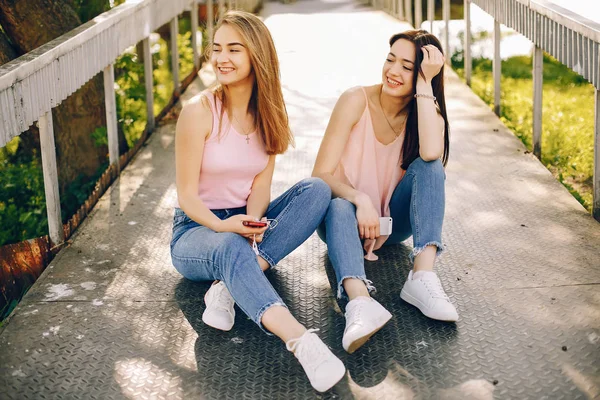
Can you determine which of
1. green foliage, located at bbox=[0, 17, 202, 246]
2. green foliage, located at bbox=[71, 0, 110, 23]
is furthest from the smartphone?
green foliage, located at bbox=[71, 0, 110, 23]

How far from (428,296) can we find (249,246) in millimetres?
701

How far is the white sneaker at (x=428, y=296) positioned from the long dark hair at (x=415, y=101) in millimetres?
588

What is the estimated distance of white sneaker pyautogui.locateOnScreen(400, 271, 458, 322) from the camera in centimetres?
304

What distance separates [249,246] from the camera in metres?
2.98

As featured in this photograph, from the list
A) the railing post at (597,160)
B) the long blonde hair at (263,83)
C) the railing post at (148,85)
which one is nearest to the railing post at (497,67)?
the railing post at (597,160)


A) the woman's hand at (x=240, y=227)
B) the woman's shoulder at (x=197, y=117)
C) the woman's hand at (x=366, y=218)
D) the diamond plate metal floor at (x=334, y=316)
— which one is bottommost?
the diamond plate metal floor at (x=334, y=316)

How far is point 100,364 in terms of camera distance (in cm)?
282

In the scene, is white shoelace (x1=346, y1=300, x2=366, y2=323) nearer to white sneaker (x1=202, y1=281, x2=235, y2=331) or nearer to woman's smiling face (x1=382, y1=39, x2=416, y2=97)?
white sneaker (x1=202, y1=281, x2=235, y2=331)

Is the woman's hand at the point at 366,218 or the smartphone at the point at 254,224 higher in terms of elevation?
the smartphone at the point at 254,224

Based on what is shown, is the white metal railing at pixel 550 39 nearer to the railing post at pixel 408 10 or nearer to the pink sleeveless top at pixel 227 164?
the pink sleeveless top at pixel 227 164

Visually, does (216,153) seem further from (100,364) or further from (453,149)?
(453,149)

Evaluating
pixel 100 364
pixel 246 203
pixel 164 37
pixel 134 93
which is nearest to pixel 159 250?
pixel 246 203

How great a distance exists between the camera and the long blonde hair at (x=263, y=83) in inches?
126

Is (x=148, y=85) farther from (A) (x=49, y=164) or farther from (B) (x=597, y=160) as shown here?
(B) (x=597, y=160)
